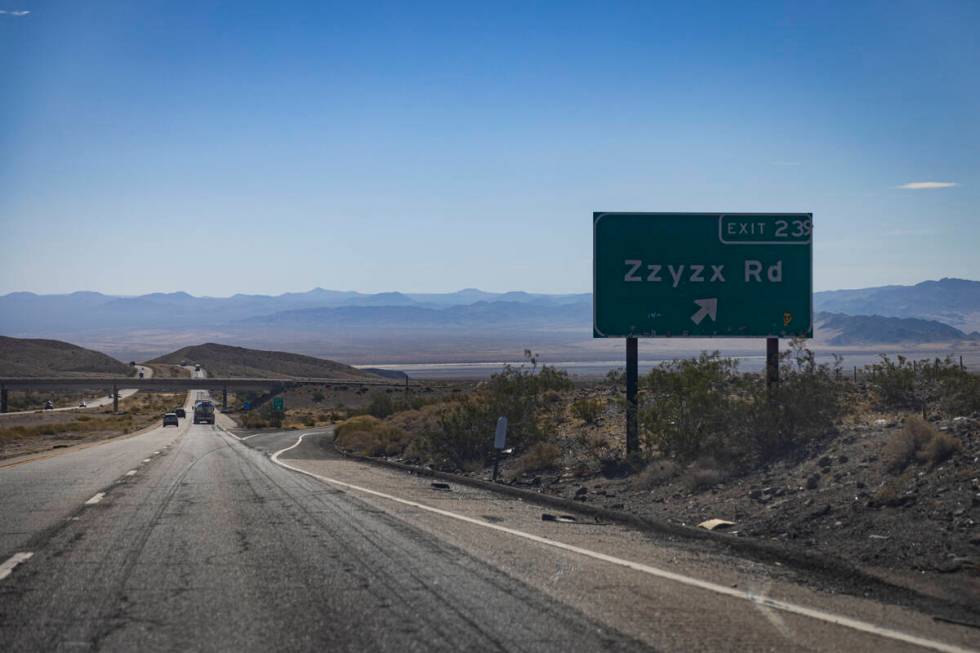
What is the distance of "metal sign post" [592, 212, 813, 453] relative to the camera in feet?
63.4

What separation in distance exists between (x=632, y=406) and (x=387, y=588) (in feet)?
37.6

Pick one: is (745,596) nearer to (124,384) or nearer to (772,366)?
(772,366)

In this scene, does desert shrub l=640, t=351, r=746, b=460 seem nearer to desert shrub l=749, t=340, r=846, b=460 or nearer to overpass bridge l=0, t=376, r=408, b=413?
desert shrub l=749, t=340, r=846, b=460

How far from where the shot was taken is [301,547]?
417 inches

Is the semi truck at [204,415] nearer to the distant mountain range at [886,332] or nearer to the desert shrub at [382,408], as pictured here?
the desert shrub at [382,408]

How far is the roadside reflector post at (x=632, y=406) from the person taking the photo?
19.1 metres

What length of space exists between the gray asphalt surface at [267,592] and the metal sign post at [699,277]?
822 centimetres

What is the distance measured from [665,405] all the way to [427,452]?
10.5 m

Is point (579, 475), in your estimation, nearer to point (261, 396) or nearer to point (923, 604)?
point (923, 604)

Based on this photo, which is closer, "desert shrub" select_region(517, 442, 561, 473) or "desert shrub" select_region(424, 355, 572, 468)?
"desert shrub" select_region(517, 442, 561, 473)

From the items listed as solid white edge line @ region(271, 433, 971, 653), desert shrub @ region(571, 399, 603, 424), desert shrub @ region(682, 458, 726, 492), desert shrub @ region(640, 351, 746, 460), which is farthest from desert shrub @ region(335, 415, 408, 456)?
solid white edge line @ region(271, 433, 971, 653)

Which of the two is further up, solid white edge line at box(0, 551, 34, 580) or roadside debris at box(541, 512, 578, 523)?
solid white edge line at box(0, 551, 34, 580)

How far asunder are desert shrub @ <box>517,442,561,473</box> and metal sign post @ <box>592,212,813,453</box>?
6.25 feet

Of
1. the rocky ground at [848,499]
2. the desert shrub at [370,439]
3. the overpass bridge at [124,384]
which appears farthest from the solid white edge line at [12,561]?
the overpass bridge at [124,384]
